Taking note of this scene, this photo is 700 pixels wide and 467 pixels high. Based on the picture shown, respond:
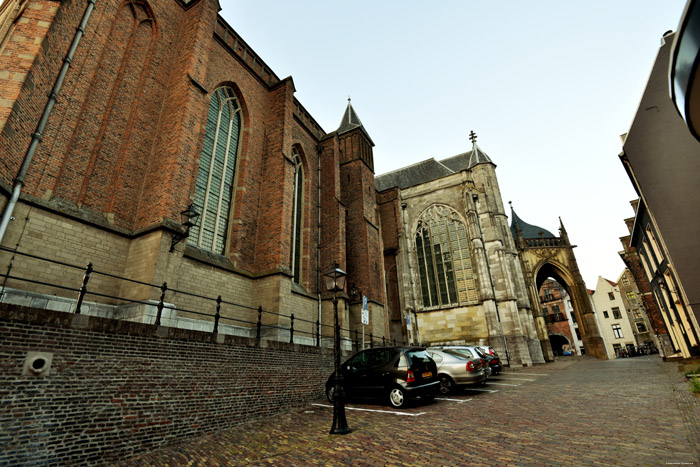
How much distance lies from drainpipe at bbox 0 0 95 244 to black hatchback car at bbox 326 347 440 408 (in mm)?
7634

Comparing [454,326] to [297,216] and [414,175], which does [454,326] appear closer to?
[297,216]

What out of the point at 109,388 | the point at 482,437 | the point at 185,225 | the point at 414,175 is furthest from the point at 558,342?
the point at 109,388

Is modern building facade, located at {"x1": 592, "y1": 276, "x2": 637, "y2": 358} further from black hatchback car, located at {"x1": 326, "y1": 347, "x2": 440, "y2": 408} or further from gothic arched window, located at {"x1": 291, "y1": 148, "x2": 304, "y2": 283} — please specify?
black hatchback car, located at {"x1": 326, "y1": 347, "x2": 440, "y2": 408}

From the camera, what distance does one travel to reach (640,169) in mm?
7637

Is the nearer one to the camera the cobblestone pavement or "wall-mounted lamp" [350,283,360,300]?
the cobblestone pavement

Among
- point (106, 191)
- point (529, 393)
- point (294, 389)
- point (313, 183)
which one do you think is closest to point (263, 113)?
point (313, 183)

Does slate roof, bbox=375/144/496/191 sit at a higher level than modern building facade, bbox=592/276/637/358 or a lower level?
higher

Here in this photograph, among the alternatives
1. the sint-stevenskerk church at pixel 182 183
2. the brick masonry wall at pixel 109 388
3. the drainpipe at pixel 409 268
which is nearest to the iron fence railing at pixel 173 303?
the sint-stevenskerk church at pixel 182 183

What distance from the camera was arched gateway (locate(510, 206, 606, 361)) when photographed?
89.3ft

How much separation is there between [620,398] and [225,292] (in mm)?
10943

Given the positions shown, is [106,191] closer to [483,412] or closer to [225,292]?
[225,292]

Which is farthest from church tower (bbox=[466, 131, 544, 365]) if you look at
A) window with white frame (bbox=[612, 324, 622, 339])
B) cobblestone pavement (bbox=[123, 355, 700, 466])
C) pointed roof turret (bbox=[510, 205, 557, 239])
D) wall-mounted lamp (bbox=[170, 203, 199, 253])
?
window with white frame (bbox=[612, 324, 622, 339])

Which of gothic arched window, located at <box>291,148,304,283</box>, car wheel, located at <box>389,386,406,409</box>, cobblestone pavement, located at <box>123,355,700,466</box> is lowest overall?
cobblestone pavement, located at <box>123,355,700,466</box>

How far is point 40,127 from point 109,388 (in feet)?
20.8
